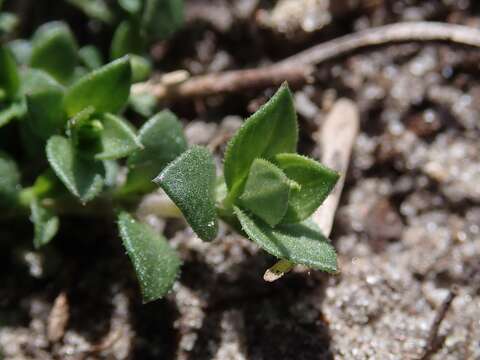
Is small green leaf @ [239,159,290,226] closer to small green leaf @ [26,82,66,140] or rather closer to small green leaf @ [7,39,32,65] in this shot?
small green leaf @ [26,82,66,140]

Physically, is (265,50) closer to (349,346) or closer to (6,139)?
(6,139)

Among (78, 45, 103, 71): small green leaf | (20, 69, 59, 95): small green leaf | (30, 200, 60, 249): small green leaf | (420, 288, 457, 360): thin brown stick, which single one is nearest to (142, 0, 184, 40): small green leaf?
(78, 45, 103, 71): small green leaf

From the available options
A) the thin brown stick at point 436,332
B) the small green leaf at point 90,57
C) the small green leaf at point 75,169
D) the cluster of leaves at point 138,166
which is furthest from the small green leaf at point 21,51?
the thin brown stick at point 436,332

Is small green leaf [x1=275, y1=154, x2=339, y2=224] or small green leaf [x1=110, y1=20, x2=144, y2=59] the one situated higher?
small green leaf [x1=110, y1=20, x2=144, y2=59]

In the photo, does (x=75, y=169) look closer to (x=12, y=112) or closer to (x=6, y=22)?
(x=12, y=112)

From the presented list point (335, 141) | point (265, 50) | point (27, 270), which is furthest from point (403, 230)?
point (27, 270)

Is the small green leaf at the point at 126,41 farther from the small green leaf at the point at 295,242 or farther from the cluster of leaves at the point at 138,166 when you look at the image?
the small green leaf at the point at 295,242

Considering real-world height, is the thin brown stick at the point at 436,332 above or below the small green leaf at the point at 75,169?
below
